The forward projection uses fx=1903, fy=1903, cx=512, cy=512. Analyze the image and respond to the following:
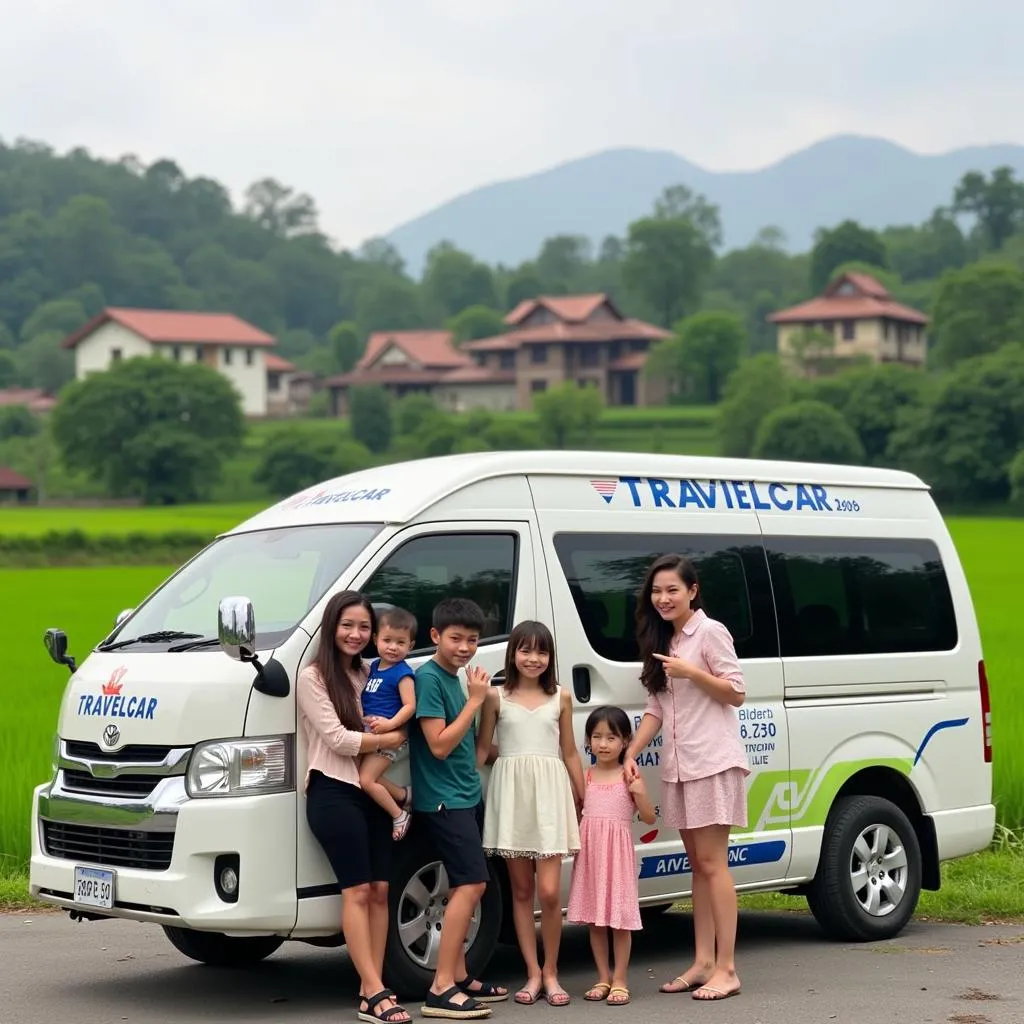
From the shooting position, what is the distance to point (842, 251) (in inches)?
6383

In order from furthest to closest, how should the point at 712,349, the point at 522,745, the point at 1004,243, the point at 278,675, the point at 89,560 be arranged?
the point at 1004,243 < the point at 712,349 < the point at 89,560 < the point at 522,745 < the point at 278,675

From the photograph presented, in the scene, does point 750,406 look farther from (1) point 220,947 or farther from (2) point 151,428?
(1) point 220,947

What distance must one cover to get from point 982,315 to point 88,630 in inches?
3602

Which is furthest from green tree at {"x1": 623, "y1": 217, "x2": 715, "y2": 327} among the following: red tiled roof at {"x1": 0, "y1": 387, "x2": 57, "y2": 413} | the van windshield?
the van windshield

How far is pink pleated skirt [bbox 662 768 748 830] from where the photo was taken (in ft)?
25.9

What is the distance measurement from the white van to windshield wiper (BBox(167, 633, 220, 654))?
18 millimetres

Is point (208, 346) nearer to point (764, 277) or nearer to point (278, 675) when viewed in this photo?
point (764, 277)

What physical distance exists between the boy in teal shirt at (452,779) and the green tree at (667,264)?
152772 millimetres

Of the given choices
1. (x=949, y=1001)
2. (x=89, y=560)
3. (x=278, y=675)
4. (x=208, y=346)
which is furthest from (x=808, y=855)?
(x=208, y=346)

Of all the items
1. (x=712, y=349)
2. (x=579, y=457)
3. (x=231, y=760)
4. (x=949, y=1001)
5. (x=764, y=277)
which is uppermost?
(x=764, y=277)

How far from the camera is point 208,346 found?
134 metres

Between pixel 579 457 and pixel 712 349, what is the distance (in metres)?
118

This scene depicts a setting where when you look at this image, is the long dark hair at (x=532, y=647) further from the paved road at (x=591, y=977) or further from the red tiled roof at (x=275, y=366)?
the red tiled roof at (x=275, y=366)

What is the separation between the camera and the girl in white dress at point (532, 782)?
7.62 meters
